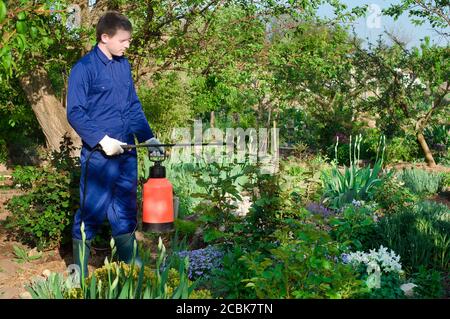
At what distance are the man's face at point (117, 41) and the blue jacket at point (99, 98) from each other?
0.34 ft

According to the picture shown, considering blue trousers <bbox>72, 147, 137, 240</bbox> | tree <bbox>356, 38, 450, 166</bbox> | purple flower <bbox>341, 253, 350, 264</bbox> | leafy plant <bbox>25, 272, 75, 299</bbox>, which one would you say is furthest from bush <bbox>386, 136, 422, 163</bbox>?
leafy plant <bbox>25, 272, 75, 299</bbox>

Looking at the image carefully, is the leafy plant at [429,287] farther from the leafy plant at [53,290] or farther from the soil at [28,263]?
the soil at [28,263]

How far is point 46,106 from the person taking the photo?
25.3 feet

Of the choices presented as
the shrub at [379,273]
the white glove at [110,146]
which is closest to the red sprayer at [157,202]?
the white glove at [110,146]

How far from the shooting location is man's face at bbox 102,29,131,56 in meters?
4.18

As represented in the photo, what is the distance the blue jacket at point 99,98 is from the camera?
4.13 m

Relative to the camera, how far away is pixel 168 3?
6820 millimetres

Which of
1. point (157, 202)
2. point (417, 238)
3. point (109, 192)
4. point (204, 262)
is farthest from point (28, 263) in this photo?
point (417, 238)

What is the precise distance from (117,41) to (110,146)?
0.72 meters

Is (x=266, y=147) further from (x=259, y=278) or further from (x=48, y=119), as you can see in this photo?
(x=259, y=278)

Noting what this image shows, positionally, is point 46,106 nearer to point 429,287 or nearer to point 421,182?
point 421,182
